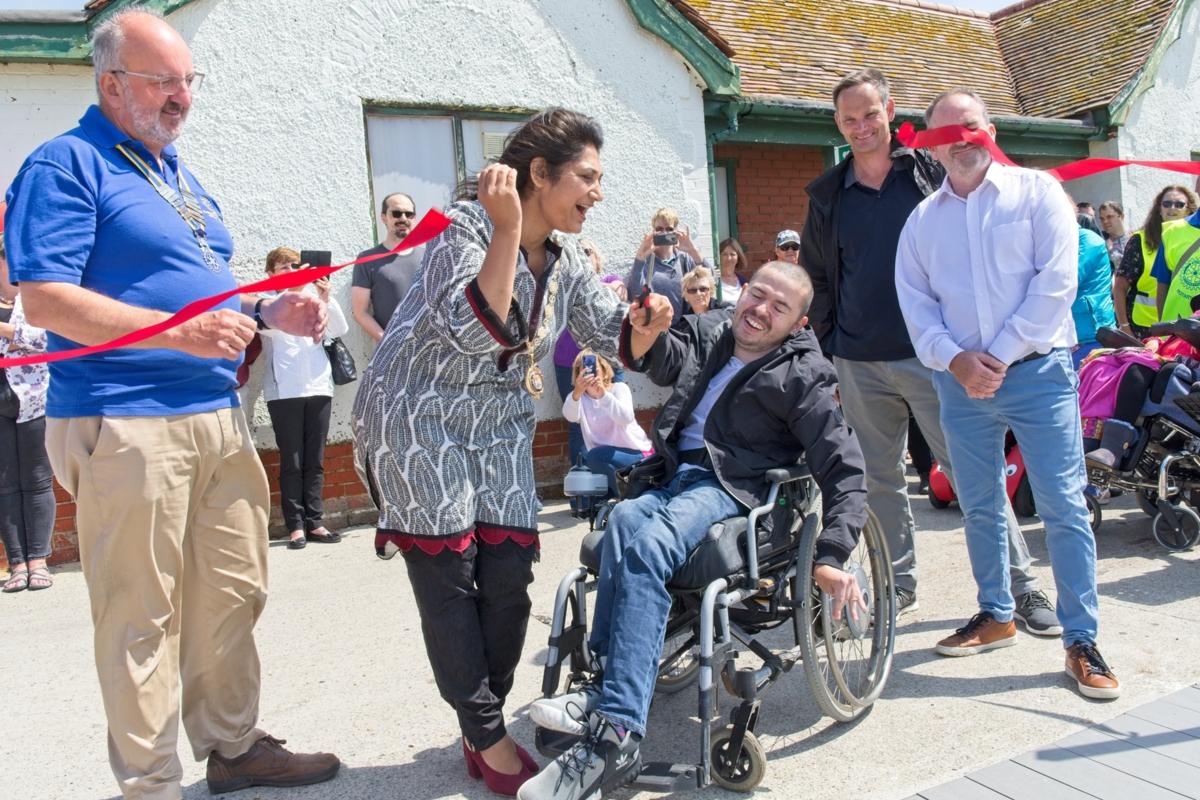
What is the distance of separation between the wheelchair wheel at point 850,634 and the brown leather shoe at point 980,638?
44cm

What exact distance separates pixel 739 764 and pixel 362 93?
5.64 meters

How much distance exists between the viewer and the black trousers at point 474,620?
2.97 metres

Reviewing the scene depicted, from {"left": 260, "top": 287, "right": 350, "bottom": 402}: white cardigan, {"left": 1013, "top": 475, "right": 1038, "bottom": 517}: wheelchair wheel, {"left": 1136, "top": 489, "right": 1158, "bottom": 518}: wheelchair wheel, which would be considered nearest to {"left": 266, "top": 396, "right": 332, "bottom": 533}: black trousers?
{"left": 260, "top": 287, "right": 350, "bottom": 402}: white cardigan

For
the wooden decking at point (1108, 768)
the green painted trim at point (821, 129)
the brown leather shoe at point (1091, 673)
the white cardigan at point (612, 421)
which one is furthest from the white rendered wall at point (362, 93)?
the wooden decking at point (1108, 768)

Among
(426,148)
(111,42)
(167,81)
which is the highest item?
(426,148)

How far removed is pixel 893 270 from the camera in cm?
435

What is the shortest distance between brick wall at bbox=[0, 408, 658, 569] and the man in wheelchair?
12.5 ft

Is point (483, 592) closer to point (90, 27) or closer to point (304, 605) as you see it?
point (304, 605)

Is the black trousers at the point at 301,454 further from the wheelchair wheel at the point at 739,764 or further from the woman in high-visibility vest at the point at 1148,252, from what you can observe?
the woman in high-visibility vest at the point at 1148,252

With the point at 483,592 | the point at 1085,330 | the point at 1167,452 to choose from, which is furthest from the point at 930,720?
the point at 1085,330

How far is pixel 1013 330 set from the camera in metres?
3.67

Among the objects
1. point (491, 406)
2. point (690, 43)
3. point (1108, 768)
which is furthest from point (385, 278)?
point (1108, 768)

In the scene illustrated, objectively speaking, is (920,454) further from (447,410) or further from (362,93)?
(447,410)

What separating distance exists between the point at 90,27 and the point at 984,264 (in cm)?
549
